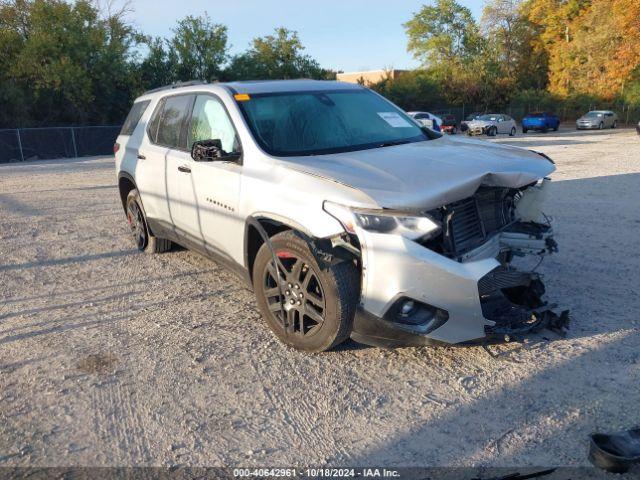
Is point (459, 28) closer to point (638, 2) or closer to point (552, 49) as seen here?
point (552, 49)

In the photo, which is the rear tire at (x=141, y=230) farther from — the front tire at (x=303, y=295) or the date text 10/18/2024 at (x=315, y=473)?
the date text 10/18/2024 at (x=315, y=473)

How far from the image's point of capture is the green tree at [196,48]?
3369 cm

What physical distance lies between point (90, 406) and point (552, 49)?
58.3 m

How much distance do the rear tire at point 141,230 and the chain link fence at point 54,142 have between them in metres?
22.7

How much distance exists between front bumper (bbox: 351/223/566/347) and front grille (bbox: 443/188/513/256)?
13 centimetres

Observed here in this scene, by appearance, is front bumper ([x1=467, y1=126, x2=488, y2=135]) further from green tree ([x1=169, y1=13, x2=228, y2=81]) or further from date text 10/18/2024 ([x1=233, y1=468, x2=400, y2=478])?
date text 10/18/2024 ([x1=233, y1=468, x2=400, y2=478])

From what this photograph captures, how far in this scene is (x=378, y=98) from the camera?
552 centimetres

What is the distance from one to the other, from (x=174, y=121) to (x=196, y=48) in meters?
30.6

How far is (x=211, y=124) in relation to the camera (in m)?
4.97

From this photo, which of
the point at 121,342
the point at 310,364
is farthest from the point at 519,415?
the point at 121,342

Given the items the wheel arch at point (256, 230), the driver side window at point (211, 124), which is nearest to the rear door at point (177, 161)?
the driver side window at point (211, 124)

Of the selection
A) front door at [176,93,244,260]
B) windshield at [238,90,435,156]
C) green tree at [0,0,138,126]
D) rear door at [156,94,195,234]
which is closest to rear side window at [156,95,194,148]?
rear door at [156,94,195,234]

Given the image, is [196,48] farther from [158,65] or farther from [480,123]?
[480,123]

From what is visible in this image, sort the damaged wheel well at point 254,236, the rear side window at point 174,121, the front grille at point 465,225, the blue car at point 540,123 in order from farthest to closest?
the blue car at point 540,123 < the rear side window at point 174,121 < the damaged wheel well at point 254,236 < the front grille at point 465,225
